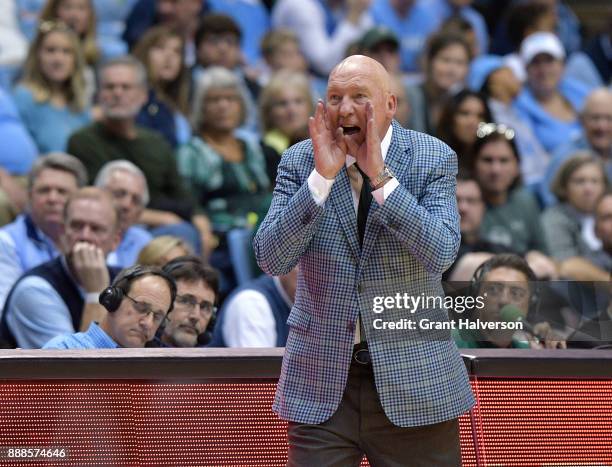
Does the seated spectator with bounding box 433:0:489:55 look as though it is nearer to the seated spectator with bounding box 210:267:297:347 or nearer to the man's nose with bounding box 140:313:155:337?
the seated spectator with bounding box 210:267:297:347

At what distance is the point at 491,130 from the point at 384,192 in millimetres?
5649

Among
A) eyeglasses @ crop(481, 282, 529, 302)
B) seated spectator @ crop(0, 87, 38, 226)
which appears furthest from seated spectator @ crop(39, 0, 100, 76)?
eyeglasses @ crop(481, 282, 529, 302)

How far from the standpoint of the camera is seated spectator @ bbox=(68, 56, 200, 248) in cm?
779

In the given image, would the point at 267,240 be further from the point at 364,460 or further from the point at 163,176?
the point at 163,176

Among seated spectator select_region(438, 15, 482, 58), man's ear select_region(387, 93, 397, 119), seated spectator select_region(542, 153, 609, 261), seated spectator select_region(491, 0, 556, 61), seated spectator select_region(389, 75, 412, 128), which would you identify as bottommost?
man's ear select_region(387, 93, 397, 119)

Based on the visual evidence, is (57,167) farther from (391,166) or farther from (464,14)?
(464,14)

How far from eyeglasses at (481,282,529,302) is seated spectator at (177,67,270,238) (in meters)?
3.69

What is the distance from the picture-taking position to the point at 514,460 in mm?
3992

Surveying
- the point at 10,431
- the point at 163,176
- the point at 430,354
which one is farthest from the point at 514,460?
the point at 163,176

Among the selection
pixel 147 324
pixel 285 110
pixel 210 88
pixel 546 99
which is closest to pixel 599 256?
pixel 285 110

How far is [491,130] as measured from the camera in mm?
8617

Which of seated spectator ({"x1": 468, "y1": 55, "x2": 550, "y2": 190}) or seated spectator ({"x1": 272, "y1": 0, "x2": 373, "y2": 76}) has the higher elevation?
seated spectator ({"x1": 272, "y1": 0, "x2": 373, "y2": 76})

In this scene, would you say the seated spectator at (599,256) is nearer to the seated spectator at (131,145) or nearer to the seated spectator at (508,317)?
the seated spectator at (131,145)

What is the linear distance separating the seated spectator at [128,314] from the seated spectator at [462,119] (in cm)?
435
